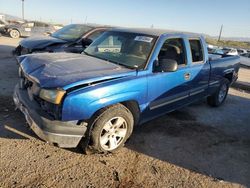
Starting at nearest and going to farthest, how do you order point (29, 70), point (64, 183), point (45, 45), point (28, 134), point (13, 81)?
point (64, 183) → point (29, 70) → point (28, 134) → point (13, 81) → point (45, 45)

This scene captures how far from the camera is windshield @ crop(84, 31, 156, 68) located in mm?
4172

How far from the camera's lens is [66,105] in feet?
10.3

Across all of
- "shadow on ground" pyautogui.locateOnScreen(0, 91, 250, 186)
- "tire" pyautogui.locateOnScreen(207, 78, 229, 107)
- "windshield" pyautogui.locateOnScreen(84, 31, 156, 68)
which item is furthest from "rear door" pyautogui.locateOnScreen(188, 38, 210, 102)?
"windshield" pyautogui.locateOnScreen(84, 31, 156, 68)

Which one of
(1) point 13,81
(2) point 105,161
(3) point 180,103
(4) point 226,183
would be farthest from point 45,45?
(4) point 226,183

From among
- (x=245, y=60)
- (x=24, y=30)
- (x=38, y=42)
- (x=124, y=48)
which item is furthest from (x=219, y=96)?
(x=24, y=30)

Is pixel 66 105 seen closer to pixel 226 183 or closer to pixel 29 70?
pixel 29 70

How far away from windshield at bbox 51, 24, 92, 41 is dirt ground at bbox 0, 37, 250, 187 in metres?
3.54

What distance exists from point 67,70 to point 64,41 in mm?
4624

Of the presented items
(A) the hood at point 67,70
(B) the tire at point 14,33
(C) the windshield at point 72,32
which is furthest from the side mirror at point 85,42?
(B) the tire at point 14,33

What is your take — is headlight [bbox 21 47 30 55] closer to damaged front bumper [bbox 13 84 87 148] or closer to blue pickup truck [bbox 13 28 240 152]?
blue pickup truck [bbox 13 28 240 152]

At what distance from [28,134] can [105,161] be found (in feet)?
4.44

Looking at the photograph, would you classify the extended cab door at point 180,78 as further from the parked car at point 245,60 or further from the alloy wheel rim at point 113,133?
the parked car at point 245,60

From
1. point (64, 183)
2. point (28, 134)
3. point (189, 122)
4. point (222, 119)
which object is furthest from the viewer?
point (222, 119)

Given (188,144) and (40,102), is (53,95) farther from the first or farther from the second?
(188,144)
